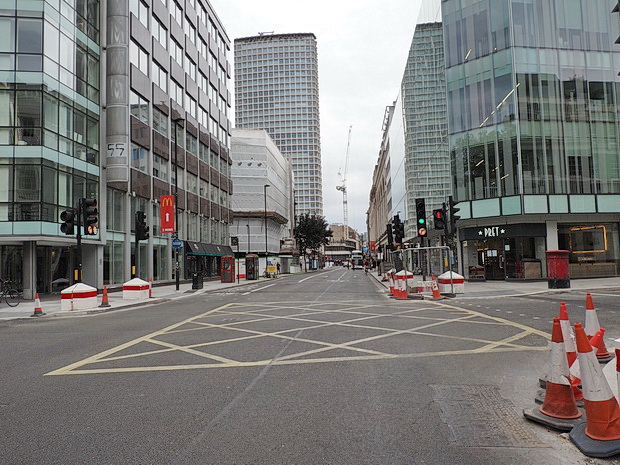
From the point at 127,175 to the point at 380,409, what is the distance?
27.8 meters

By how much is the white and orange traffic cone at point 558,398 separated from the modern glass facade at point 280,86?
184686 mm

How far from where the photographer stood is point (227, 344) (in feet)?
31.4

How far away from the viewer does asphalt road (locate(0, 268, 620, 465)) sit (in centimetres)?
411

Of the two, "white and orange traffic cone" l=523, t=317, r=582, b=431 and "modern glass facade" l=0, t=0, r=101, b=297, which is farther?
"modern glass facade" l=0, t=0, r=101, b=297

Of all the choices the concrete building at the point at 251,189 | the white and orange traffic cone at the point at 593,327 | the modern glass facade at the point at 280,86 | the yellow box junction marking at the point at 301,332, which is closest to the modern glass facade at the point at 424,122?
the concrete building at the point at 251,189

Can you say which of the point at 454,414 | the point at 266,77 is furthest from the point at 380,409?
the point at 266,77

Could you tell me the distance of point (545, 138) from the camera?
105ft

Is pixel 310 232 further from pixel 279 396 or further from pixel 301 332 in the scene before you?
pixel 279 396

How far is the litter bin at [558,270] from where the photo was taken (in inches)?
933

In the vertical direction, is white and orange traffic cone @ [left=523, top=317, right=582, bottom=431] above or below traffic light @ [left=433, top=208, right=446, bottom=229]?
below

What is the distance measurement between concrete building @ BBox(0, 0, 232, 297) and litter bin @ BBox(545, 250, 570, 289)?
22.6m

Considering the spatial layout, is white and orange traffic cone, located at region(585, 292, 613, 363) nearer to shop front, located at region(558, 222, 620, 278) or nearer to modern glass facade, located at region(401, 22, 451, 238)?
shop front, located at region(558, 222, 620, 278)

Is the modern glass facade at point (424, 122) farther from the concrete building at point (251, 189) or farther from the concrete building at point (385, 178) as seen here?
the concrete building at point (251, 189)

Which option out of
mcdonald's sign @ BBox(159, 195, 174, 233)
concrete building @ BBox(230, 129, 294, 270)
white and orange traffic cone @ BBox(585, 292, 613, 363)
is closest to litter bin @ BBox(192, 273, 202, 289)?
mcdonald's sign @ BBox(159, 195, 174, 233)
